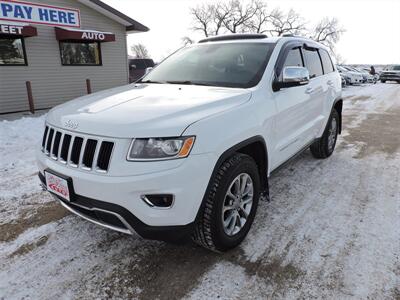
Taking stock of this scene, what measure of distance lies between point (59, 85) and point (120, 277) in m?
10.9

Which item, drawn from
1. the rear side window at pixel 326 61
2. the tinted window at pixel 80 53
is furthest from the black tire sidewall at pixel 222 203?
the tinted window at pixel 80 53

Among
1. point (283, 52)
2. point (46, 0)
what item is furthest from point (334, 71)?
point (46, 0)

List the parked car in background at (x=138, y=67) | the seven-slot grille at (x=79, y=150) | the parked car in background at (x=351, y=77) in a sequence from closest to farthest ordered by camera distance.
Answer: the seven-slot grille at (x=79, y=150) < the parked car in background at (x=138, y=67) < the parked car in background at (x=351, y=77)

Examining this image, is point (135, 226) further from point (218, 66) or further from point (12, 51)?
point (12, 51)

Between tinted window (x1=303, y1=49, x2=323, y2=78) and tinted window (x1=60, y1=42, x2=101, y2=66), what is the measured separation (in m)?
10.0

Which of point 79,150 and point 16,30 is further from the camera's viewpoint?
point 16,30

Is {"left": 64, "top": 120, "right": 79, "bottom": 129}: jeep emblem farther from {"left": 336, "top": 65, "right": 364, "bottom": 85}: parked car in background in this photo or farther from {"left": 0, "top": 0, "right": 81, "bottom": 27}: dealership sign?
{"left": 336, "top": 65, "right": 364, "bottom": 85}: parked car in background

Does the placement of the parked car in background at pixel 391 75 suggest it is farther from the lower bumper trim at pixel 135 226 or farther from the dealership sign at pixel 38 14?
the lower bumper trim at pixel 135 226

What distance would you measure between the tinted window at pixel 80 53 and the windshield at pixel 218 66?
30.7ft

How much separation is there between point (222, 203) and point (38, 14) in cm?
1088

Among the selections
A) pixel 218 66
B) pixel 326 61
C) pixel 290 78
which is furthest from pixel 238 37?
pixel 326 61

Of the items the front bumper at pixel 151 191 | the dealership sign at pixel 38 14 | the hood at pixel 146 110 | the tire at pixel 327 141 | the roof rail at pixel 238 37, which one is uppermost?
the dealership sign at pixel 38 14

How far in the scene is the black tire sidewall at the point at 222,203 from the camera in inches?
94.0

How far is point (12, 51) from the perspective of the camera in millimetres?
10344
